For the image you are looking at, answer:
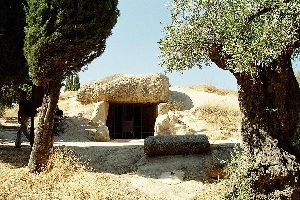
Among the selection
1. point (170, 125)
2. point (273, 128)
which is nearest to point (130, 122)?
point (170, 125)

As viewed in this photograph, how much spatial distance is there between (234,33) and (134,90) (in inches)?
573

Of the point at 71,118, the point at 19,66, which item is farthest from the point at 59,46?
the point at 71,118

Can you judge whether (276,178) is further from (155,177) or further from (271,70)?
(155,177)

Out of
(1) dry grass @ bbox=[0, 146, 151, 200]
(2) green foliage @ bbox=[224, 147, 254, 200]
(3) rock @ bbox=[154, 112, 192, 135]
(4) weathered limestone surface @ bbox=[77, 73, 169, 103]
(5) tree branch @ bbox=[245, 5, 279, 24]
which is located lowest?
(1) dry grass @ bbox=[0, 146, 151, 200]

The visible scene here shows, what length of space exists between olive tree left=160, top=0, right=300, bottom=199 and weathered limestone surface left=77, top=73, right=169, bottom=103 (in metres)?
12.7

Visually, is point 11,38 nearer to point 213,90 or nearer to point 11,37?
point 11,37

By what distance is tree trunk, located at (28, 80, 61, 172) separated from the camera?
10492 millimetres

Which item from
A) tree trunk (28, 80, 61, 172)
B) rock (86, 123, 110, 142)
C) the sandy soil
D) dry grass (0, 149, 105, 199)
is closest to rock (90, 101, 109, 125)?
rock (86, 123, 110, 142)

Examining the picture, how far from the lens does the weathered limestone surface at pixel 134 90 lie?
20.7 metres

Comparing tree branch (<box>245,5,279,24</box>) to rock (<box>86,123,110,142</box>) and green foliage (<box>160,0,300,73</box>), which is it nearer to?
green foliage (<box>160,0,300,73</box>)

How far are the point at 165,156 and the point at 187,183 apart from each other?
191 centimetres

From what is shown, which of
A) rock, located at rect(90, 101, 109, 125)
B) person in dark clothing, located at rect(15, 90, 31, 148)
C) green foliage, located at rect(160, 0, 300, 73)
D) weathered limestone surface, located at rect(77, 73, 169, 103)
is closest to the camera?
green foliage, located at rect(160, 0, 300, 73)

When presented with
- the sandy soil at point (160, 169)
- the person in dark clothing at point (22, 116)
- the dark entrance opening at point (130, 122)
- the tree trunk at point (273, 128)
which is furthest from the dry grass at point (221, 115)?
the tree trunk at point (273, 128)

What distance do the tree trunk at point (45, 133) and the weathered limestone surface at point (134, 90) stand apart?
9.93 metres
